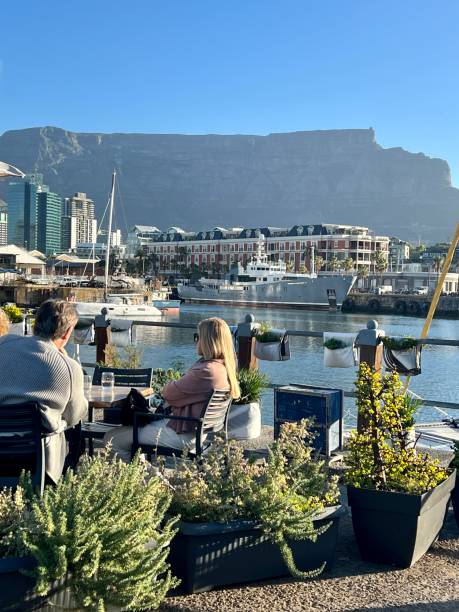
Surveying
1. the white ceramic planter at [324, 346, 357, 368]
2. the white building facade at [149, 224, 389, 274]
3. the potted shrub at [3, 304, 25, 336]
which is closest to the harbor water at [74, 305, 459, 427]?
the potted shrub at [3, 304, 25, 336]

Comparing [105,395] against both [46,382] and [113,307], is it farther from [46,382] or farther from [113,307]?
[113,307]

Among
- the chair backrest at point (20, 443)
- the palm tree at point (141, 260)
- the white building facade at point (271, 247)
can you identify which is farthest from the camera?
the palm tree at point (141, 260)

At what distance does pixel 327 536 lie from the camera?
3762 millimetres

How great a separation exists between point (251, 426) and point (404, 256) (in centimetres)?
17826

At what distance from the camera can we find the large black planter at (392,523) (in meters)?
3.86

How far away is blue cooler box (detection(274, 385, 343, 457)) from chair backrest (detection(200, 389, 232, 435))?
3.46ft

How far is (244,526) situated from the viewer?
11.4 ft

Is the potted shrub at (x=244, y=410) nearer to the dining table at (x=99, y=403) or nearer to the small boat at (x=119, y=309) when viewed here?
the dining table at (x=99, y=403)

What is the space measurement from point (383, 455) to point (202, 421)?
1.31 metres

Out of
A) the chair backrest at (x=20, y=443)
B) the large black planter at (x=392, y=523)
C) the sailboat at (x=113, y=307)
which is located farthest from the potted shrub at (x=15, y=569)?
the sailboat at (x=113, y=307)

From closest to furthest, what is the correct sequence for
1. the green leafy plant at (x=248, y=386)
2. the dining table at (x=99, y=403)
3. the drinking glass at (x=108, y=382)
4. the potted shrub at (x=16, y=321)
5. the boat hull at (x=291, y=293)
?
the dining table at (x=99, y=403) < the drinking glass at (x=108, y=382) < the green leafy plant at (x=248, y=386) < the potted shrub at (x=16, y=321) < the boat hull at (x=291, y=293)

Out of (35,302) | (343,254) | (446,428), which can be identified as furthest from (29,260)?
(343,254)

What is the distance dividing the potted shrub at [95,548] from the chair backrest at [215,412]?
1940 mm

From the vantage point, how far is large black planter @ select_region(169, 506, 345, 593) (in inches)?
135
